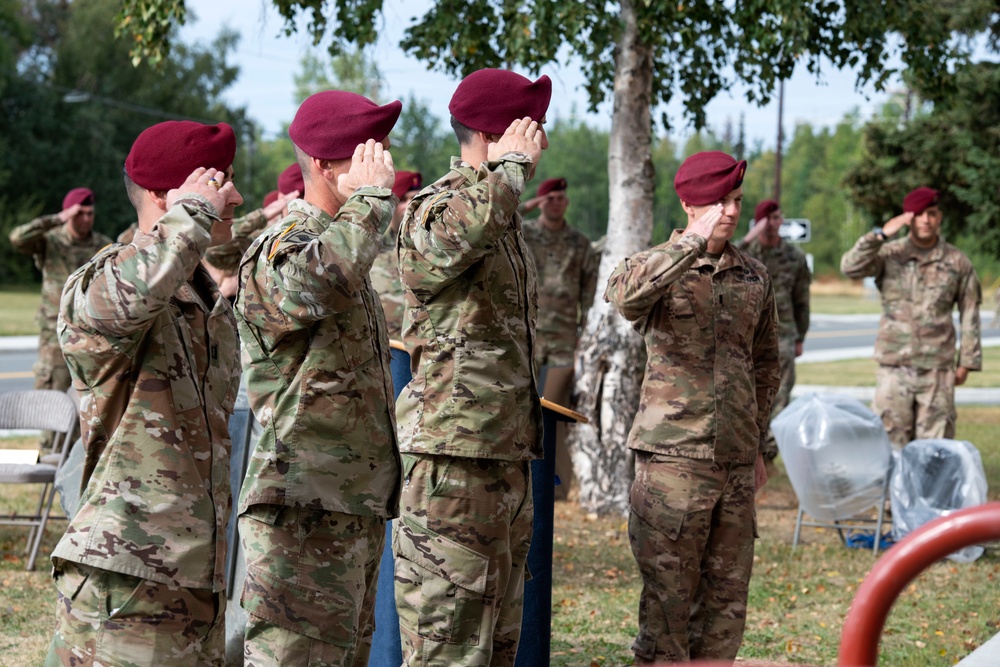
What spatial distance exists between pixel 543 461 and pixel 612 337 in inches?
171

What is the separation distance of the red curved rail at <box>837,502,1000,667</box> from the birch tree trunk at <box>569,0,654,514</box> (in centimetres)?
683

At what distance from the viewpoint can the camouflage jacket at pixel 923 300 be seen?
8.84m

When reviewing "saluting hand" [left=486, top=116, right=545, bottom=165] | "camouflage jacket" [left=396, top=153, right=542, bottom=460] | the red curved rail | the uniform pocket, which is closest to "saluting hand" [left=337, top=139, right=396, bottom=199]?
"camouflage jacket" [left=396, top=153, right=542, bottom=460]

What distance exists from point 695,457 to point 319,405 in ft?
5.80

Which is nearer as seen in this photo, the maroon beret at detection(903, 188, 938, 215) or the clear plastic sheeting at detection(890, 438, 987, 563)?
the clear plastic sheeting at detection(890, 438, 987, 563)

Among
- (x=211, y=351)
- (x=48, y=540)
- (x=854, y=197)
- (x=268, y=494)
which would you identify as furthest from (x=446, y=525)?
(x=854, y=197)

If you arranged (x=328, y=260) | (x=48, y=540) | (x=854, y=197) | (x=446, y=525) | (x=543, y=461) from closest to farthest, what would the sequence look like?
(x=328, y=260)
(x=446, y=525)
(x=543, y=461)
(x=48, y=540)
(x=854, y=197)

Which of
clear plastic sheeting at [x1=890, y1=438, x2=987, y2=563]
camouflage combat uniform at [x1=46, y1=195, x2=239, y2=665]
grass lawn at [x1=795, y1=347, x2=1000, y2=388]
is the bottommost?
grass lawn at [x1=795, y1=347, x2=1000, y2=388]

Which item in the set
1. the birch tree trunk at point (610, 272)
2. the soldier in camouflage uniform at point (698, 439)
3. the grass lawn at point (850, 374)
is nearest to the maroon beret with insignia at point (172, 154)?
the soldier in camouflage uniform at point (698, 439)

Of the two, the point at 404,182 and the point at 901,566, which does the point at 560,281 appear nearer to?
the point at 404,182

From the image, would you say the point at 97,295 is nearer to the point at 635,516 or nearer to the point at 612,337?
the point at 635,516

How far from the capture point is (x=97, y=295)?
2.91 meters

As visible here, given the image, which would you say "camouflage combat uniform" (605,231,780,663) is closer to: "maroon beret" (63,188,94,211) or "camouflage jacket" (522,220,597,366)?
"camouflage jacket" (522,220,597,366)

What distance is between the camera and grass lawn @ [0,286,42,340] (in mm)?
25906
